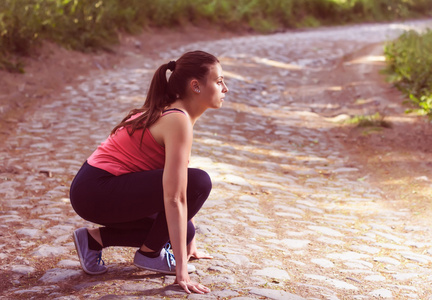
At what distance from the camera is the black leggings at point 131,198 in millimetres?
3303

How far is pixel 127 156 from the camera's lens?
11.2 ft

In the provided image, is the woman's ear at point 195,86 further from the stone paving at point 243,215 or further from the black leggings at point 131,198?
the stone paving at point 243,215

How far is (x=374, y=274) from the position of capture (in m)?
3.91

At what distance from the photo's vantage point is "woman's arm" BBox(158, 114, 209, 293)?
→ 3043 millimetres

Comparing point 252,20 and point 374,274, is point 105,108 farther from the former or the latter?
point 252,20

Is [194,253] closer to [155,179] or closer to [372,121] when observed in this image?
[155,179]

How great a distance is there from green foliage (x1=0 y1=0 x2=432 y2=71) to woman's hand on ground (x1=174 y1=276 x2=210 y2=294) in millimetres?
7737

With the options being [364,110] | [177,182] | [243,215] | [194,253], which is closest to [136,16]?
[364,110]

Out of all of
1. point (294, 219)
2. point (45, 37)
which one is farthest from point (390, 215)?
point (45, 37)

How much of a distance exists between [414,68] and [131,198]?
25.2 ft

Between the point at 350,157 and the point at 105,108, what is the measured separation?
3.72 meters

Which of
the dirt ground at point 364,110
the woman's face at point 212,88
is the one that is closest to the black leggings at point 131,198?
the woman's face at point 212,88

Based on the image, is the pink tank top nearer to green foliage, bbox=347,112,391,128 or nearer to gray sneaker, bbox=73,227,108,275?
gray sneaker, bbox=73,227,108,275

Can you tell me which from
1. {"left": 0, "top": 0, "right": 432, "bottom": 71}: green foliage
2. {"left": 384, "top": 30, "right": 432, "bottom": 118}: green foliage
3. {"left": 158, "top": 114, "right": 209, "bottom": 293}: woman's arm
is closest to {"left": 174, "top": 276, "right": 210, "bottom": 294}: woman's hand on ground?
{"left": 158, "top": 114, "right": 209, "bottom": 293}: woman's arm
